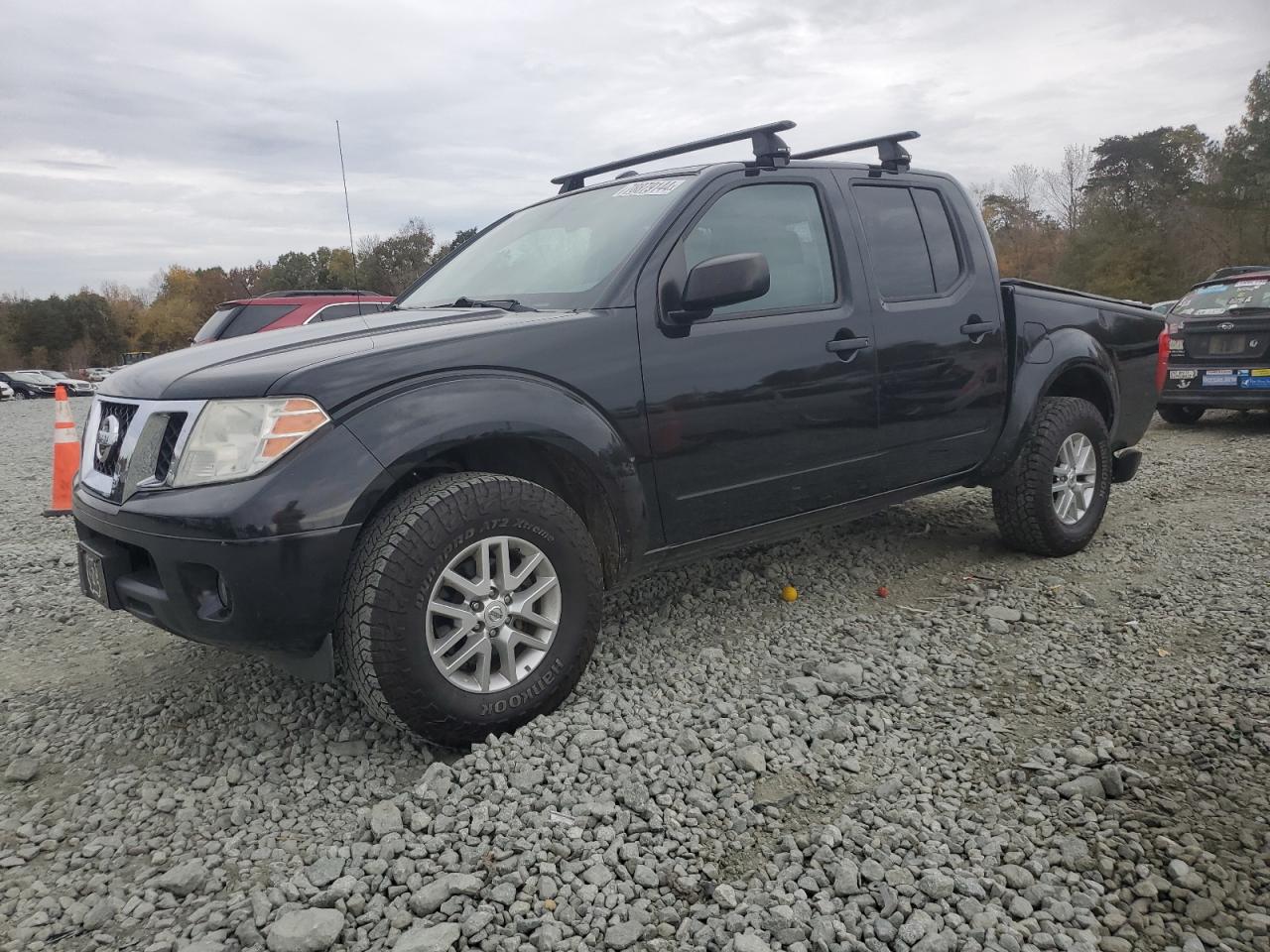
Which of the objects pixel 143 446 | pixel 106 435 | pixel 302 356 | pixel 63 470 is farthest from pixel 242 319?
pixel 302 356

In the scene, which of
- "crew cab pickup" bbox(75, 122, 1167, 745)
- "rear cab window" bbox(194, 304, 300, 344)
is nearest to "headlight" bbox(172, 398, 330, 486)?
"crew cab pickup" bbox(75, 122, 1167, 745)

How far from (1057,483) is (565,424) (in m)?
2.98

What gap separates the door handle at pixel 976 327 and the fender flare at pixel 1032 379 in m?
0.30

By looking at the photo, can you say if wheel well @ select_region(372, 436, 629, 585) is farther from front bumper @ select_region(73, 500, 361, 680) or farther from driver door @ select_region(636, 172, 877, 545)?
front bumper @ select_region(73, 500, 361, 680)

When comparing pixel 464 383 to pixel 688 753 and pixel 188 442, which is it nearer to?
pixel 188 442

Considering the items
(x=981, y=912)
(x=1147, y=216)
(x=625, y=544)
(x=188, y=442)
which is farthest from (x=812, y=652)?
(x=1147, y=216)

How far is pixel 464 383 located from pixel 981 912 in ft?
6.37

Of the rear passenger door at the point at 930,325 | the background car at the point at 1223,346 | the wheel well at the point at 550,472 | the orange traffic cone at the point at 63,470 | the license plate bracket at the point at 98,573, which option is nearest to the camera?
the license plate bracket at the point at 98,573

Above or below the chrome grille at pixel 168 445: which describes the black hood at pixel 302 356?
above

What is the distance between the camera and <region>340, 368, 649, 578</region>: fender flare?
8.56 feet

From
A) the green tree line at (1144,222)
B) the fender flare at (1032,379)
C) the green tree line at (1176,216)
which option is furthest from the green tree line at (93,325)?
the fender flare at (1032,379)

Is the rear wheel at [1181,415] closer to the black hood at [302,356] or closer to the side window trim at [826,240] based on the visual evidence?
the side window trim at [826,240]

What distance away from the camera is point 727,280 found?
3086 mm

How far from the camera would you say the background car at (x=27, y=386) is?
120 ft
